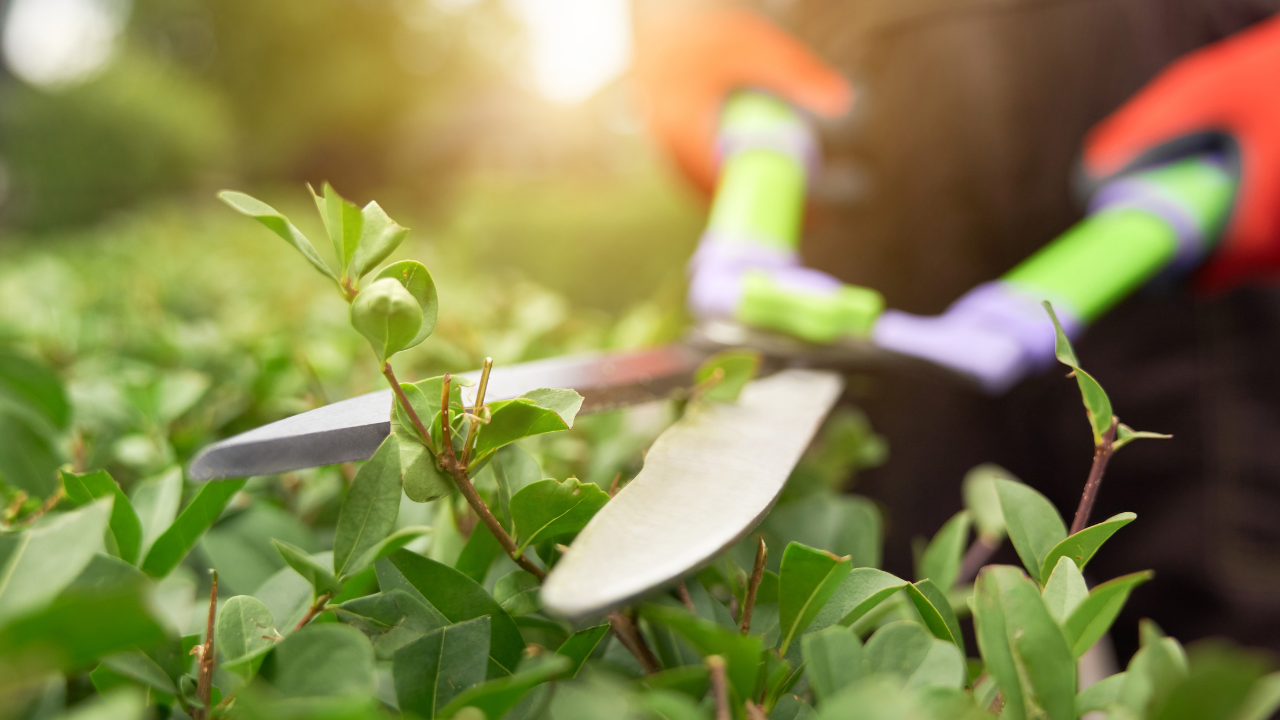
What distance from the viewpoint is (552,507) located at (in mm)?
344

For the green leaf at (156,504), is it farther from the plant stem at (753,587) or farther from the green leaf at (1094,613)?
the green leaf at (1094,613)

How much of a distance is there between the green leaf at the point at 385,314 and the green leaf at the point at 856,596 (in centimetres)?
25

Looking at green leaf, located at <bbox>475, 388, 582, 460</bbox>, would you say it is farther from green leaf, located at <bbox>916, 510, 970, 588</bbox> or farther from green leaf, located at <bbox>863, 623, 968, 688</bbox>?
green leaf, located at <bbox>916, 510, 970, 588</bbox>

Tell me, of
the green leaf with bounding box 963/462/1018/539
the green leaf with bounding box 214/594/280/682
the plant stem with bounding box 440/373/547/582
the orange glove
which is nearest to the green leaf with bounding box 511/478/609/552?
the plant stem with bounding box 440/373/547/582

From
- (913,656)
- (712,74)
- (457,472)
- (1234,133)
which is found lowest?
(913,656)

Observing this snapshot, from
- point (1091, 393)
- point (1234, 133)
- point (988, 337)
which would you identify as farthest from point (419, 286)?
point (1234, 133)

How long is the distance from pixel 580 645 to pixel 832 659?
0.12m

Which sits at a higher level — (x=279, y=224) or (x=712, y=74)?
(x=712, y=74)

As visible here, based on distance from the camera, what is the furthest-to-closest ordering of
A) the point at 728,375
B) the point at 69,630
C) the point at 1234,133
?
the point at 1234,133 < the point at 728,375 < the point at 69,630

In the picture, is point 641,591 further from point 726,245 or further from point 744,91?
point 744,91

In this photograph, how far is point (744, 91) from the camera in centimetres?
134

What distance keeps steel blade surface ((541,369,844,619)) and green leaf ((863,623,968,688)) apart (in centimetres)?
8

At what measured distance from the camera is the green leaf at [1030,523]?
387 mm

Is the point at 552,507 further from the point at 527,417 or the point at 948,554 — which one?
the point at 948,554
